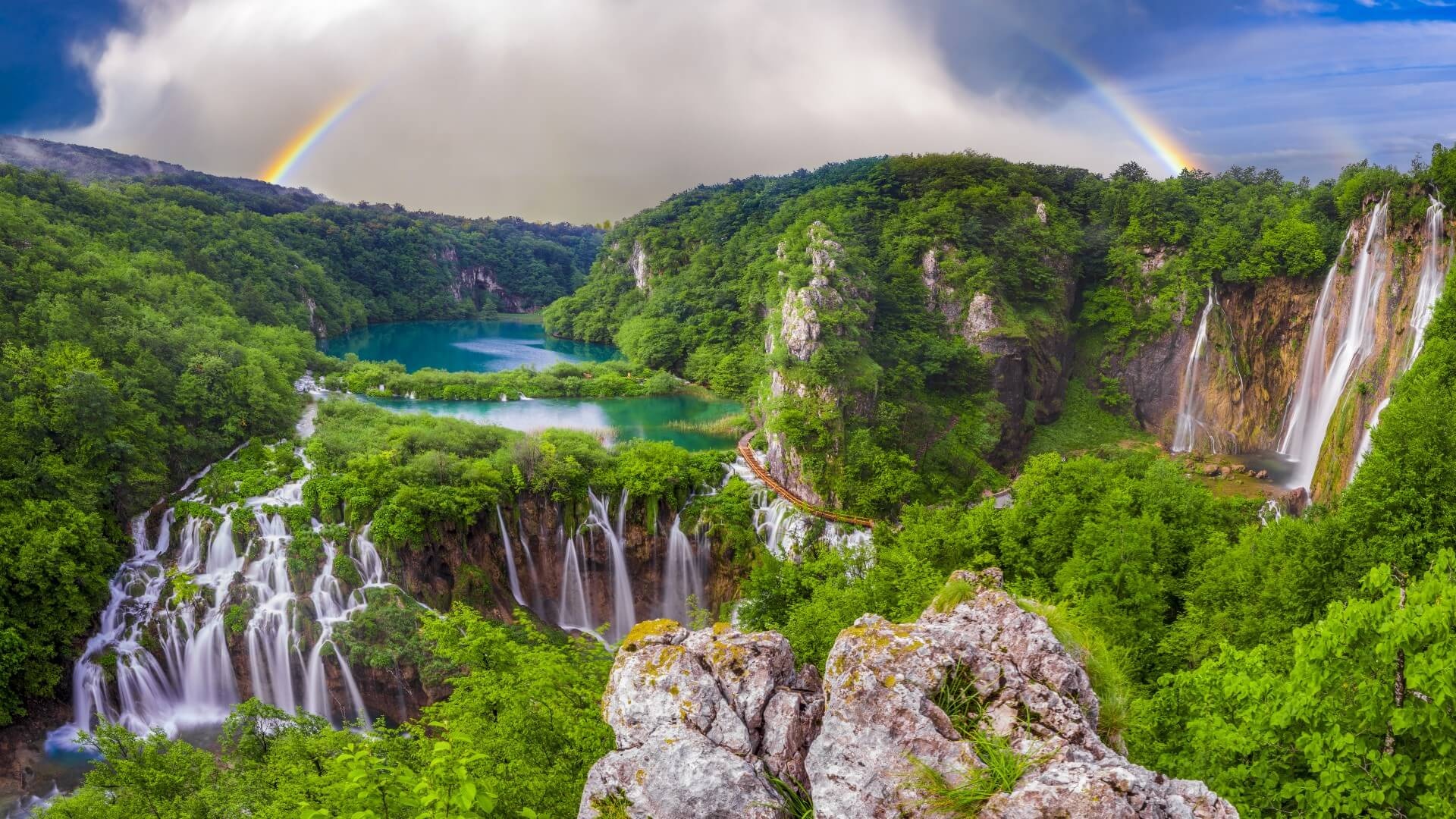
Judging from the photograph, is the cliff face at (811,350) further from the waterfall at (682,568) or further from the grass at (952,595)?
the grass at (952,595)

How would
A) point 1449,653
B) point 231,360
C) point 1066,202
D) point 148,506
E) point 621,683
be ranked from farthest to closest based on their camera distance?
point 1066,202
point 231,360
point 148,506
point 621,683
point 1449,653

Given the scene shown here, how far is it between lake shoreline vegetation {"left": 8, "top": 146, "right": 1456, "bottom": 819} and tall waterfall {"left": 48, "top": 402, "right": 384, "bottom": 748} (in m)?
0.79

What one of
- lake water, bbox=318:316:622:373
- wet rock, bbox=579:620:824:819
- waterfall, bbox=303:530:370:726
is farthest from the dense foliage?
lake water, bbox=318:316:622:373

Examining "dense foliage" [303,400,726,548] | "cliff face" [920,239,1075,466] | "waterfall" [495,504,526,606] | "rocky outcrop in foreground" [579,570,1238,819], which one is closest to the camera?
"rocky outcrop in foreground" [579,570,1238,819]

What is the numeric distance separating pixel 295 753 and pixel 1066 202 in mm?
51499

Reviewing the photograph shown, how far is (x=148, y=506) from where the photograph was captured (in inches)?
943

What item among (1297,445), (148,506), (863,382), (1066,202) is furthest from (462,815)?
(1066,202)

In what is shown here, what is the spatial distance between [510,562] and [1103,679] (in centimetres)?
2190

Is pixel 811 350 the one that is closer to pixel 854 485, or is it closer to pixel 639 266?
pixel 854 485

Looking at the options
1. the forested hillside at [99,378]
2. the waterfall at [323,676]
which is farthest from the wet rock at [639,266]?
the waterfall at [323,676]

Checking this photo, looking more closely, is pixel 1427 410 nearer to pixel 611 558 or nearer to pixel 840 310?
pixel 611 558

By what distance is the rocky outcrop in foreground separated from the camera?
430 centimetres

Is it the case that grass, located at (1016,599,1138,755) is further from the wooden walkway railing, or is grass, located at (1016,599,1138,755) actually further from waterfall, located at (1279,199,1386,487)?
waterfall, located at (1279,199,1386,487)

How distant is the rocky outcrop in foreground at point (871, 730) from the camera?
14.1 feet
